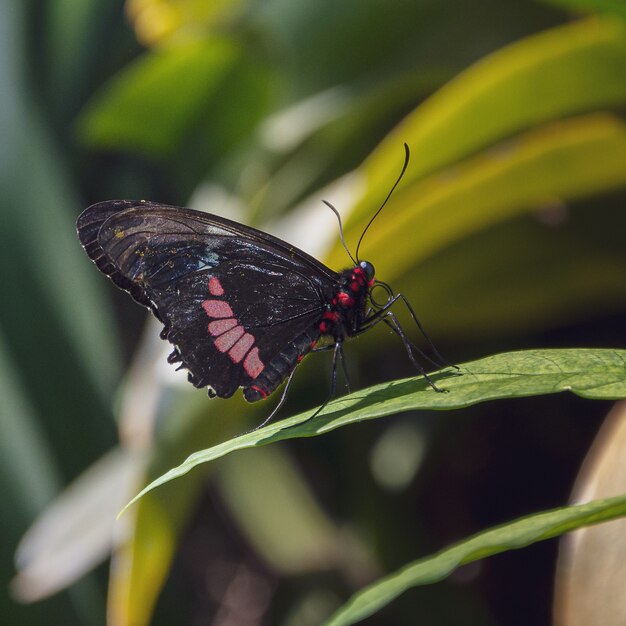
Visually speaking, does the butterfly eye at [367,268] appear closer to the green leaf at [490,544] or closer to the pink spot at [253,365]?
the pink spot at [253,365]

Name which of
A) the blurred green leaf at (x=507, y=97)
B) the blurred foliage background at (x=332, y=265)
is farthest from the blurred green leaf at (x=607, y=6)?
the blurred green leaf at (x=507, y=97)

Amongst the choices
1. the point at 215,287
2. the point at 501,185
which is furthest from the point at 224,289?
the point at 501,185

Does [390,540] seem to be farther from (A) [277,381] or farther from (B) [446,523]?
(A) [277,381]

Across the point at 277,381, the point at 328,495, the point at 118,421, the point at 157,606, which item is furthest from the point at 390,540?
the point at 277,381

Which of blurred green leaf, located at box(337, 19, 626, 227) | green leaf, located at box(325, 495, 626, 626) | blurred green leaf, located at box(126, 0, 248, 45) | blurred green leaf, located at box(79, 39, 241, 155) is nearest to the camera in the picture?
green leaf, located at box(325, 495, 626, 626)

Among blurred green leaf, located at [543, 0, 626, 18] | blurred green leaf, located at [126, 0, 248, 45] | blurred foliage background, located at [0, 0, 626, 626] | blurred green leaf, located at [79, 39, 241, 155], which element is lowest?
blurred foliage background, located at [0, 0, 626, 626]

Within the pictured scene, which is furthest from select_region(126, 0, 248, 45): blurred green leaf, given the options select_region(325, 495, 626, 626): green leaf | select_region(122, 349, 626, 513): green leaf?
select_region(325, 495, 626, 626): green leaf

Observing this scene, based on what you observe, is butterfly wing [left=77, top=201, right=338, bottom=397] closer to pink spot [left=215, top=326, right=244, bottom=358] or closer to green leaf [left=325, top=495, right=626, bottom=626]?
pink spot [left=215, top=326, right=244, bottom=358]

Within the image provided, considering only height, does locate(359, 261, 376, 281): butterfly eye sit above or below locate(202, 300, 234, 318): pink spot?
below

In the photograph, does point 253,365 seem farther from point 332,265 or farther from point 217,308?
point 332,265
